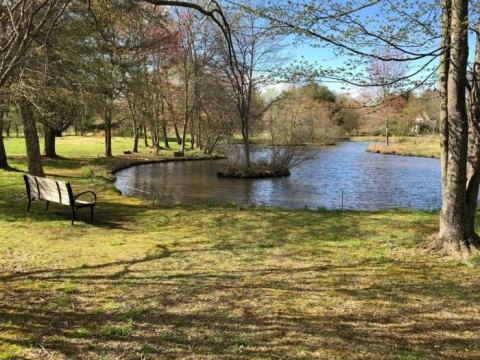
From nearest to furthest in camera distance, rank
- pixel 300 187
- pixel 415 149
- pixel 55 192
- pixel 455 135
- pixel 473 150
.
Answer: pixel 455 135, pixel 473 150, pixel 55 192, pixel 300 187, pixel 415 149

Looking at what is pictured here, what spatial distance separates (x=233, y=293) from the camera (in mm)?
4684

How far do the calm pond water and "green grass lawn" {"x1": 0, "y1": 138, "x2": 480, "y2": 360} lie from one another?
24.5ft

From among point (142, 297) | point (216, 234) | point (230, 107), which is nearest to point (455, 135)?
point (216, 234)

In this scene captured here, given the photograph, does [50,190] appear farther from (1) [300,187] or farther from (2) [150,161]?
(2) [150,161]

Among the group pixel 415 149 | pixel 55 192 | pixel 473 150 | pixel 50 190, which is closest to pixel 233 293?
pixel 473 150

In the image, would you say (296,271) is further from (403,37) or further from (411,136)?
(411,136)

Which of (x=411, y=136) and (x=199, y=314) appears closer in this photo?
(x=199, y=314)

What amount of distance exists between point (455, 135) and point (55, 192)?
7365mm

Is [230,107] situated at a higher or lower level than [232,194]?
higher

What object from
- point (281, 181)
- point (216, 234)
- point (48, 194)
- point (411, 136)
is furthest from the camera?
point (411, 136)

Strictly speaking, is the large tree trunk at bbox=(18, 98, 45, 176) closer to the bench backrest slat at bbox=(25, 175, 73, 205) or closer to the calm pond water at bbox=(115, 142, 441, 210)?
the bench backrest slat at bbox=(25, 175, 73, 205)

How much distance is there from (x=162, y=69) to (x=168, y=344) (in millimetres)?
34648

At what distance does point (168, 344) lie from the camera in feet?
11.5

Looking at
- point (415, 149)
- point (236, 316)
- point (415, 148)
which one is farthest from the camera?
point (415, 148)
